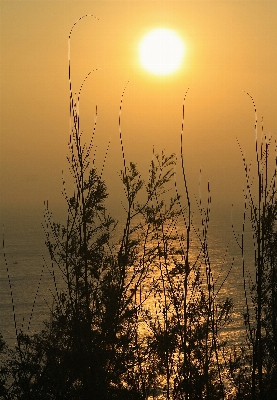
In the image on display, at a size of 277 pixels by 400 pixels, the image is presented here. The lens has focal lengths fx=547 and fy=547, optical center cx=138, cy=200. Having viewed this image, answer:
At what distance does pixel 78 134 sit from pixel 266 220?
1575 mm

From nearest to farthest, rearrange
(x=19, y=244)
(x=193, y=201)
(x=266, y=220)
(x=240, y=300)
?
(x=266, y=220)
(x=193, y=201)
(x=240, y=300)
(x=19, y=244)

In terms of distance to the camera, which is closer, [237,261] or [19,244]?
[237,261]

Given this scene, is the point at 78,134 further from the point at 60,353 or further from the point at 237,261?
the point at 237,261

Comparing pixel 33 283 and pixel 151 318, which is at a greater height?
pixel 151 318

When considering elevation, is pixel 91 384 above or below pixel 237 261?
above

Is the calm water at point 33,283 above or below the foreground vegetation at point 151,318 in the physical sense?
below

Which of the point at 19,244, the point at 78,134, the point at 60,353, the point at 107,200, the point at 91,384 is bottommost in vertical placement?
the point at 19,244

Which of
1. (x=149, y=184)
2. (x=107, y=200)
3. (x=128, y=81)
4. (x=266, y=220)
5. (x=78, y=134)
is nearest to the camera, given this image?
(x=266, y=220)

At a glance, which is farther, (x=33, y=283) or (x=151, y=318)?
→ (x=33, y=283)

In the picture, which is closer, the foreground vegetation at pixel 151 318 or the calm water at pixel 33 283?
the foreground vegetation at pixel 151 318

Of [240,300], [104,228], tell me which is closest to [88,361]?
[104,228]

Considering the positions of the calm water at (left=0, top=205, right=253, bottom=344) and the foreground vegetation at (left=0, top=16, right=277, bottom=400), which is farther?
the calm water at (left=0, top=205, right=253, bottom=344)

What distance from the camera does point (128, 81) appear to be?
455cm

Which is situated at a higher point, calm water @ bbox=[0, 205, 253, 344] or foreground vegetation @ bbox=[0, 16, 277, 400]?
foreground vegetation @ bbox=[0, 16, 277, 400]
